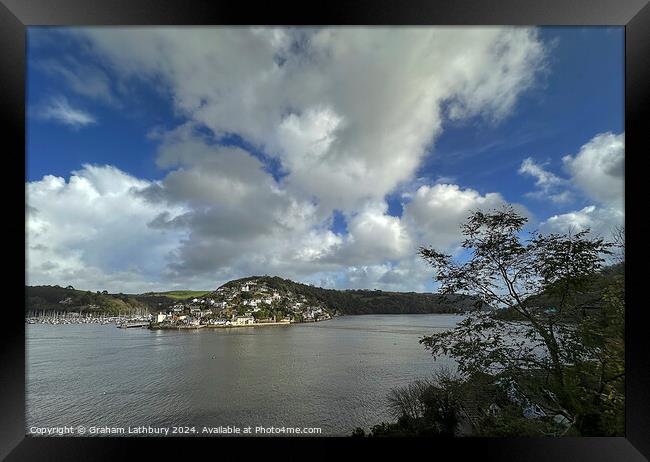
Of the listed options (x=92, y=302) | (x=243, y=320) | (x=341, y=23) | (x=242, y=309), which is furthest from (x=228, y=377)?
(x=341, y=23)

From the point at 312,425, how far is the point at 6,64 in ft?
28.0

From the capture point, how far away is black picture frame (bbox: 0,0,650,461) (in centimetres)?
158

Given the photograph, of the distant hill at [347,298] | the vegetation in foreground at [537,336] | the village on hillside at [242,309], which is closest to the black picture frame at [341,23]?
the vegetation in foreground at [537,336]

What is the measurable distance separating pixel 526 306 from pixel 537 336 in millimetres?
301

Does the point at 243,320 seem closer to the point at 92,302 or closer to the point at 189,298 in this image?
the point at 189,298

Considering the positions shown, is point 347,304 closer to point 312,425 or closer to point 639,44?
point 312,425

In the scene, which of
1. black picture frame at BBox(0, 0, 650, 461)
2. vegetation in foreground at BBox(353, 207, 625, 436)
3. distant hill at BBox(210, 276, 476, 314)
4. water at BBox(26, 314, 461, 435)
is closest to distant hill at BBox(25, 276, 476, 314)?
distant hill at BBox(210, 276, 476, 314)

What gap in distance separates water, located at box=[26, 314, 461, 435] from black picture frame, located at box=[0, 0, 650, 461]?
322cm

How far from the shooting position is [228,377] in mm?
11359

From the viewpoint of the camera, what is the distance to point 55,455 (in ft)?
5.60

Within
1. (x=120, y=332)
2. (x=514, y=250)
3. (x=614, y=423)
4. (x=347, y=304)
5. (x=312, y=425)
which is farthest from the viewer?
(x=120, y=332)

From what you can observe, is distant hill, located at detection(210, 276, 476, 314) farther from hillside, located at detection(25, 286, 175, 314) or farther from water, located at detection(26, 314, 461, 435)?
hillside, located at detection(25, 286, 175, 314)

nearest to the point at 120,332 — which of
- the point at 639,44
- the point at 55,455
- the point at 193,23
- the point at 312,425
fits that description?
the point at 312,425

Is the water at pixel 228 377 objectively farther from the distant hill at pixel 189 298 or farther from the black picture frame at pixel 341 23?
the black picture frame at pixel 341 23
